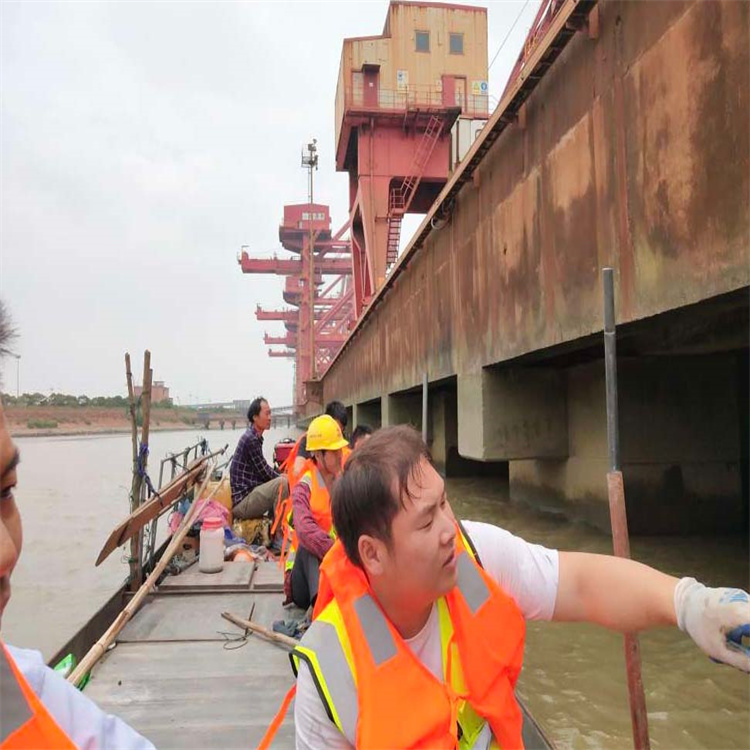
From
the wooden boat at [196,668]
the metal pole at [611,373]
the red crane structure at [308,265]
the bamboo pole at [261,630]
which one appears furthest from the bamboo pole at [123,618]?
the red crane structure at [308,265]

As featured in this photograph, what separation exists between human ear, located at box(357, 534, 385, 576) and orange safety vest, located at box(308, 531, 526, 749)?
84 mm

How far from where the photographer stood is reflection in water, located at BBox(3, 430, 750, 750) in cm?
416

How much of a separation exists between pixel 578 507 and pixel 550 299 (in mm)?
4332

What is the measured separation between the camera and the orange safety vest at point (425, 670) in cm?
150

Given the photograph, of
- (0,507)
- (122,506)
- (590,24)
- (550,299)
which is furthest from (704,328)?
(122,506)

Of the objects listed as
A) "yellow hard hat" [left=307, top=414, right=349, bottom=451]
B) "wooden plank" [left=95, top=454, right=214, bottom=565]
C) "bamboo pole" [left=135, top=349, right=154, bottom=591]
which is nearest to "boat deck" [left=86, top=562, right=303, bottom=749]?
"bamboo pole" [left=135, top=349, right=154, bottom=591]

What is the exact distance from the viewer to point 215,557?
6.54 meters

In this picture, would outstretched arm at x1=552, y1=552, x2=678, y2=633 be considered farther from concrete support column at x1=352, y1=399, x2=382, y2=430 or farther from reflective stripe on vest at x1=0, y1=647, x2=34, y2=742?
concrete support column at x1=352, y1=399, x2=382, y2=430

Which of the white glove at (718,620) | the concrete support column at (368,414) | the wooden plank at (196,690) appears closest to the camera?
the white glove at (718,620)

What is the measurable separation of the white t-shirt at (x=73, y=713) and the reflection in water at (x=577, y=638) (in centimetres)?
122

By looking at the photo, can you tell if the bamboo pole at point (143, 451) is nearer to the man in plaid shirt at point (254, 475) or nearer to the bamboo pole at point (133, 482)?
the bamboo pole at point (133, 482)

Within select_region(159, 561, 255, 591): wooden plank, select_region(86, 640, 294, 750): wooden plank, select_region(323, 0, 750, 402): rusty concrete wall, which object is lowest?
select_region(86, 640, 294, 750): wooden plank

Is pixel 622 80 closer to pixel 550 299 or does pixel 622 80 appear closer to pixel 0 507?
pixel 550 299

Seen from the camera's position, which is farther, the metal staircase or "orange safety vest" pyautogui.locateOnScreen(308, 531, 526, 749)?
the metal staircase
